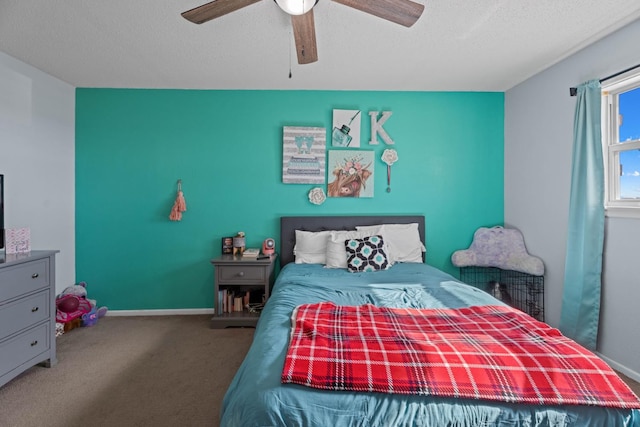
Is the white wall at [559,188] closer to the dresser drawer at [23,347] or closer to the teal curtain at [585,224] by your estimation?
the teal curtain at [585,224]

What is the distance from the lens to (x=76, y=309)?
9.92 ft

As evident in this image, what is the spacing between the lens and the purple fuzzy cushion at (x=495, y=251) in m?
3.15

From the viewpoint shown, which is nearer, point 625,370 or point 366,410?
point 366,410

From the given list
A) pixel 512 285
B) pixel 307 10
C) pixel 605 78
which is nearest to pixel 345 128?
pixel 307 10

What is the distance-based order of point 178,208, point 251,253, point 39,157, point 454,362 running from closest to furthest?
point 454,362 → point 39,157 → point 251,253 → point 178,208

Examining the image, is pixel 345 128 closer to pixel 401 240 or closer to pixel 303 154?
pixel 303 154

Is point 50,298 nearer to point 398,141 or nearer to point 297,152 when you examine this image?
point 297,152

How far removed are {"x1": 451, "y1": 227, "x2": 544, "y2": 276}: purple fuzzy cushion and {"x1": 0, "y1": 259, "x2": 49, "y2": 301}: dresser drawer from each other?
3.61m

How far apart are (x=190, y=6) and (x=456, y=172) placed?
9.53 feet

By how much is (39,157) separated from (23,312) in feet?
5.17

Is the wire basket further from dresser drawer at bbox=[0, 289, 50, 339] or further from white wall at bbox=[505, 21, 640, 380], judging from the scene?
dresser drawer at bbox=[0, 289, 50, 339]

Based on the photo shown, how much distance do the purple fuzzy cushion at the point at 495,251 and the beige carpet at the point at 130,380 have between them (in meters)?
2.33

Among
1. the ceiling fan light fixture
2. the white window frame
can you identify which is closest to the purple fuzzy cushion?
the white window frame

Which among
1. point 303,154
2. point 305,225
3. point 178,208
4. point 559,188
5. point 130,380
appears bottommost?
point 130,380
